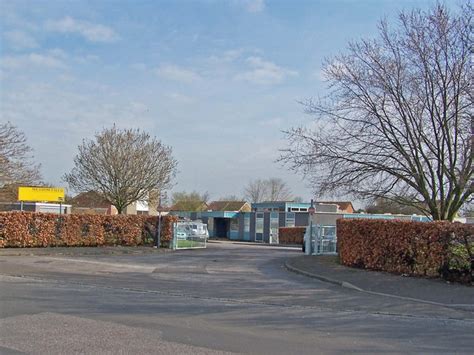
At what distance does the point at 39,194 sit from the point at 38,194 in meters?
0.05

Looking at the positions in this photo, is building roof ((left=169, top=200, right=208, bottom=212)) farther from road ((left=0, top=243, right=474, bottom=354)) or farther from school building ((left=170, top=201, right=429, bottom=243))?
road ((left=0, top=243, right=474, bottom=354))

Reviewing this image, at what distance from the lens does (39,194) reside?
2889cm

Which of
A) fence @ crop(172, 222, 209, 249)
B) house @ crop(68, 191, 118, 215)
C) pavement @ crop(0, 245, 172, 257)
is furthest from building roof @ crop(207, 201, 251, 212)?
pavement @ crop(0, 245, 172, 257)

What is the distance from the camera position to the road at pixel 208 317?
7000mm

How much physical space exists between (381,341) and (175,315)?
351cm

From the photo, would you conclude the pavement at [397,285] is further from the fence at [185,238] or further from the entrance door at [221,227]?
the entrance door at [221,227]

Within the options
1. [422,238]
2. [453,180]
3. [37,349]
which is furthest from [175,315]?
[453,180]

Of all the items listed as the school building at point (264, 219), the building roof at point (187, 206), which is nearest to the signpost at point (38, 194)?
the school building at point (264, 219)

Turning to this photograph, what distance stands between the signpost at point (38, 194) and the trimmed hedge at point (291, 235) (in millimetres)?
24748

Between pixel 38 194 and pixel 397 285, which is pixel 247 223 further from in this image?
pixel 397 285

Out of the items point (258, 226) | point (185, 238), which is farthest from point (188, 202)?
point (185, 238)

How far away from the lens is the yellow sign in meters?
28.2

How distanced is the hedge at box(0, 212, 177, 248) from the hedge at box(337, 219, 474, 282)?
551 inches

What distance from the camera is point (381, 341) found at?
300 inches
